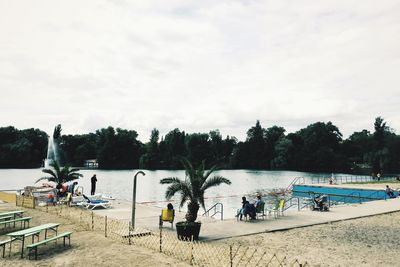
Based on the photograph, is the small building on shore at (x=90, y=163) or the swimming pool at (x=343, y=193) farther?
the small building on shore at (x=90, y=163)

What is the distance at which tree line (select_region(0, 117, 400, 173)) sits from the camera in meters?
106

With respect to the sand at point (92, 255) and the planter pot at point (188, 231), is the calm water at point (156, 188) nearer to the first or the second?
the planter pot at point (188, 231)

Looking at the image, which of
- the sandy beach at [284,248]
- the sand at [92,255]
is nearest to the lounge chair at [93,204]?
the sandy beach at [284,248]

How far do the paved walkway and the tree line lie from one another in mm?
84721

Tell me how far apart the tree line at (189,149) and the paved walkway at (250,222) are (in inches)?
3335

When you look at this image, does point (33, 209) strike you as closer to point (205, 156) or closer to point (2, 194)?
point (2, 194)

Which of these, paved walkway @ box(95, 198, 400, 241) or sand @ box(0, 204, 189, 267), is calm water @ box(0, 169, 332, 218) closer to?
paved walkway @ box(95, 198, 400, 241)

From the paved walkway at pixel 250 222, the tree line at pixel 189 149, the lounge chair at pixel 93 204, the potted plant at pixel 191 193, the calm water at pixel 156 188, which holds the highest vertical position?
the tree line at pixel 189 149

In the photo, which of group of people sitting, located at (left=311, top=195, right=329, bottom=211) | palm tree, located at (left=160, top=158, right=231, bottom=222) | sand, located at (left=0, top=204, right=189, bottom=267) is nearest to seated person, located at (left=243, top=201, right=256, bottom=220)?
palm tree, located at (left=160, top=158, right=231, bottom=222)

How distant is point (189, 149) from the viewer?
120m

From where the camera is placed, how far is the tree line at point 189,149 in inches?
4176

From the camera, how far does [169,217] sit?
15.2 m

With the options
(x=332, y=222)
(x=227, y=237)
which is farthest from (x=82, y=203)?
(x=332, y=222)

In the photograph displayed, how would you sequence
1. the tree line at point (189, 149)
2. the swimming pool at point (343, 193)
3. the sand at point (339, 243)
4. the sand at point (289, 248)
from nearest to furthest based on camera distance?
the sand at point (289, 248) → the sand at point (339, 243) → the swimming pool at point (343, 193) → the tree line at point (189, 149)
